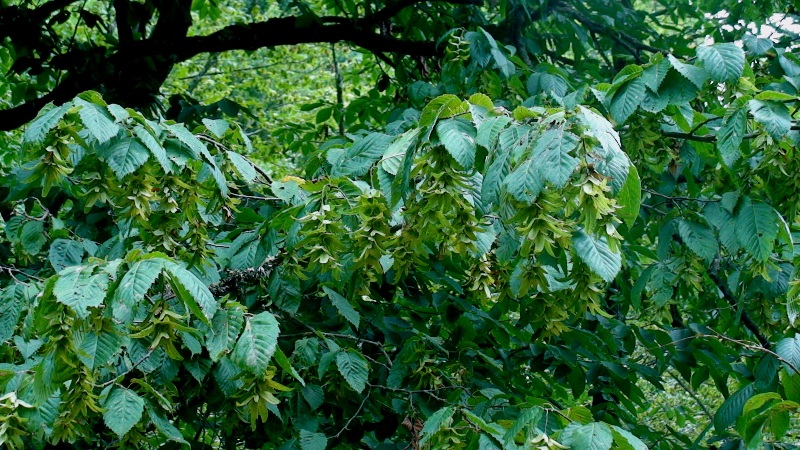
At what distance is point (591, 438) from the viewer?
6.30 ft

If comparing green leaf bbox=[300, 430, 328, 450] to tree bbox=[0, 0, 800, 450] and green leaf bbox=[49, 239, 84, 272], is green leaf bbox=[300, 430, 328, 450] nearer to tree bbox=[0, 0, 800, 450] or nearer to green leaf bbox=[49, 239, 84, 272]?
tree bbox=[0, 0, 800, 450]

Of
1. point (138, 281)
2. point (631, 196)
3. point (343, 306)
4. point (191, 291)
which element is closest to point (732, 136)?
point (631, 196)

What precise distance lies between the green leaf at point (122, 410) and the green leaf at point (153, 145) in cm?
57

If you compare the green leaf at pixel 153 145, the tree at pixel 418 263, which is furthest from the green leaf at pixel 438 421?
the green leaf at pixel 153 145

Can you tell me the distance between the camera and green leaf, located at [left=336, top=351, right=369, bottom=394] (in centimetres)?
276

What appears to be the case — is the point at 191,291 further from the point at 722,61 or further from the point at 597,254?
the point at 722,61

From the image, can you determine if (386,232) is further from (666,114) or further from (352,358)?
(666,114)

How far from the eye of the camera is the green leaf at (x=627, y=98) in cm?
242

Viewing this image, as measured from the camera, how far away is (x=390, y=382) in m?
3.00

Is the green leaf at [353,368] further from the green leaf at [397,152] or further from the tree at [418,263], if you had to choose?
the green leaf at [397,152]

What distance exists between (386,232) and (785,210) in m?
1.22

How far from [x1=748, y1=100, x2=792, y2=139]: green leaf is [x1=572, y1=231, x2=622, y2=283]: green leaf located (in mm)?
564

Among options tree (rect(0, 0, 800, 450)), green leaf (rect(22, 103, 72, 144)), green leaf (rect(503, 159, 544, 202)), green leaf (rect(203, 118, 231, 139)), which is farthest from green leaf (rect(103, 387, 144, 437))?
green leaf (rect(503, 159, 544, 202))

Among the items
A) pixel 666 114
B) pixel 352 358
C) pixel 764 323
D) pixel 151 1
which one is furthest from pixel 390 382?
pixel 151 1
